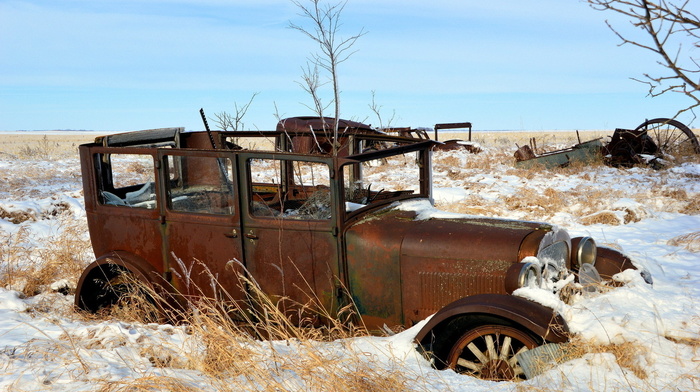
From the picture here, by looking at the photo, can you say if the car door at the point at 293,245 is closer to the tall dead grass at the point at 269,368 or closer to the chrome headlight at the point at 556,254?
the tall dead grass at the point at 269,368

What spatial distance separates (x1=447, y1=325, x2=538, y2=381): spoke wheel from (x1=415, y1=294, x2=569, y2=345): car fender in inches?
3.2

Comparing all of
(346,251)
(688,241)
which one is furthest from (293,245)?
(688,241)

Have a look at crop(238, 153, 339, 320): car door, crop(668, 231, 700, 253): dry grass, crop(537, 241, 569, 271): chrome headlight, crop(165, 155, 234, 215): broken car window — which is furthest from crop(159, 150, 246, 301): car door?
crop(668, 231, 700, 253): dry grass

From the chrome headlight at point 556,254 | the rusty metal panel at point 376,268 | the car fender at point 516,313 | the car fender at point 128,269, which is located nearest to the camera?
the car fender at point 516,313

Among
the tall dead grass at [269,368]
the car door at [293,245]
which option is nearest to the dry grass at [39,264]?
the tall dead grass at [269,368]

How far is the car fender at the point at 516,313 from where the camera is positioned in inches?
121

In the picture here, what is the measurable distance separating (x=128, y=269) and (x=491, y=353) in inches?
124

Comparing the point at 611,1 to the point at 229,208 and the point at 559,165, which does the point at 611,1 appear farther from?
the point at 559,165

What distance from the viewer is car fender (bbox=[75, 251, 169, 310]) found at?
15.1 ft

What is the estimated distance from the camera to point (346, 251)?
3.93 meters

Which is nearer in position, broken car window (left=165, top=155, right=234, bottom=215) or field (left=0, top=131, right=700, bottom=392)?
field (left=0, top=131, right=700, bottom=392)

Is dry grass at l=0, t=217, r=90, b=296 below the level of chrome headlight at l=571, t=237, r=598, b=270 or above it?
below

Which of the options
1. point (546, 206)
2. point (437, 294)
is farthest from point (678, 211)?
point (437, 294)

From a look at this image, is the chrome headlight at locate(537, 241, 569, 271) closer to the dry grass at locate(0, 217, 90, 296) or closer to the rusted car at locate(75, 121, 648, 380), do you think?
the rusted car at locate(75, 121, 648, 380)
